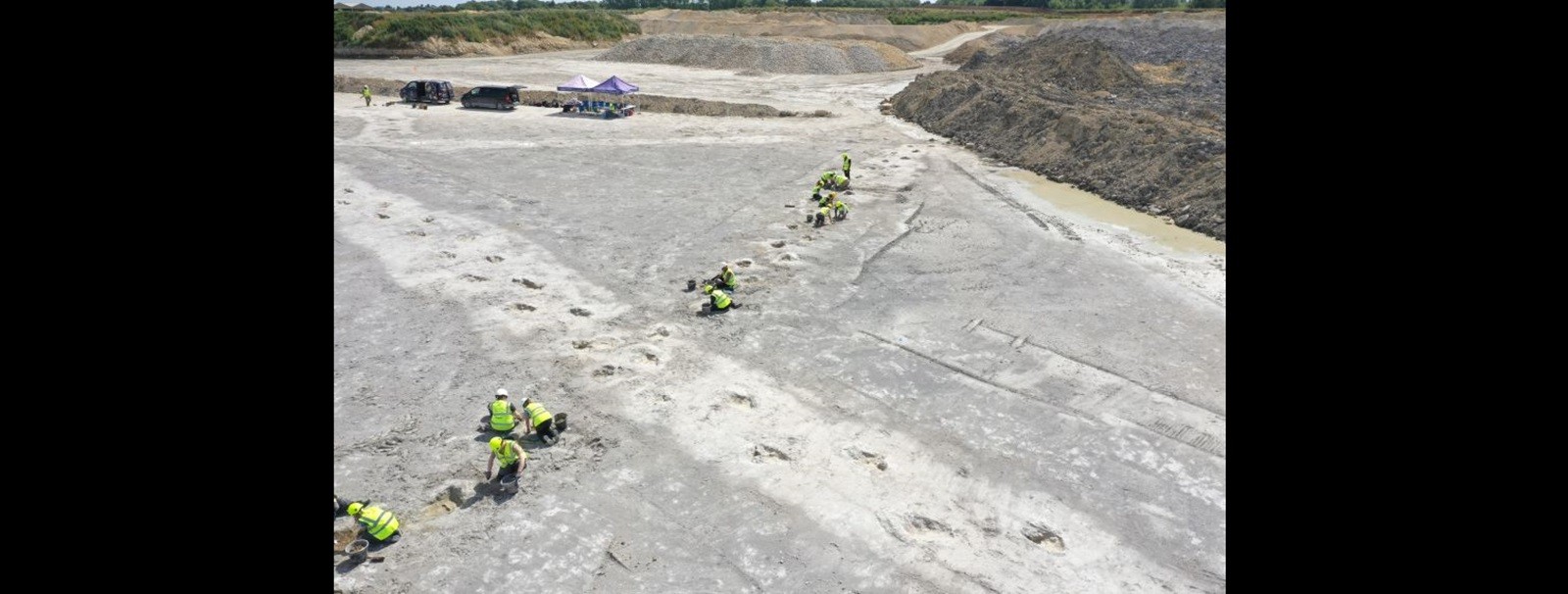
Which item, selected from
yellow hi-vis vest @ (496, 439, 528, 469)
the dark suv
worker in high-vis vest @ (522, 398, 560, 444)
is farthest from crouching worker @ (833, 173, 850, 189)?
the dark suv

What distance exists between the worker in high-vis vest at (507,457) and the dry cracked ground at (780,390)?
0.77 ft

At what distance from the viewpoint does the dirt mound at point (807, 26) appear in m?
78.3

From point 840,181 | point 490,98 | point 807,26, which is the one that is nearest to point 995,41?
point 807,26

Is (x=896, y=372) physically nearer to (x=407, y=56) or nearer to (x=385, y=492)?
(x=385, y=492)

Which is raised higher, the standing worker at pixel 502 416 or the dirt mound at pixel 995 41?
the dirt mound at pixel 995 41

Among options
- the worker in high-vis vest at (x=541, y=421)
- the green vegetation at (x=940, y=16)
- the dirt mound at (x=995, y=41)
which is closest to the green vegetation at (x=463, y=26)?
the dirt mound at (x=995, y=41)

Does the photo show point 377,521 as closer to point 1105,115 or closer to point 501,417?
point 501,417

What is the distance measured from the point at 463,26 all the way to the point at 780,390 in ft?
190

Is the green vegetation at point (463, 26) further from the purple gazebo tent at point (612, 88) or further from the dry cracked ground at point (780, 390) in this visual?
the dry cracked ground at point (780, 390)

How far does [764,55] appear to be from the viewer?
59125 mm

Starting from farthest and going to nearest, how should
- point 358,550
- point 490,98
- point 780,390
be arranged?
1. point 490,98
2. point 780,390
3. point 358,550

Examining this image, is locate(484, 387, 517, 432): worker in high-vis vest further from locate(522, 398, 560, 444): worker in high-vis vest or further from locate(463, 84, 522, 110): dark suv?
locate(463, 84, 522, 110): dark suv
